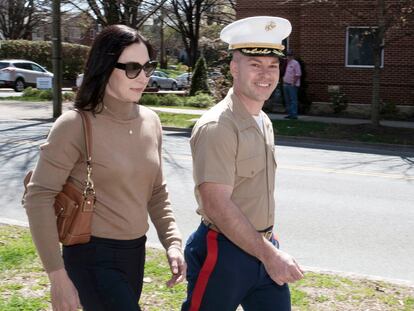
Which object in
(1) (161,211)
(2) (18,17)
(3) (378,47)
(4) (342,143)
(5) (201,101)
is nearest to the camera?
(1) (161,211)

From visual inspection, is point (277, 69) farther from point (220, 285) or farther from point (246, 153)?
point (220, 285)

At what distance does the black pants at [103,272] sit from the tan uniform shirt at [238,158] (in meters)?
0.41

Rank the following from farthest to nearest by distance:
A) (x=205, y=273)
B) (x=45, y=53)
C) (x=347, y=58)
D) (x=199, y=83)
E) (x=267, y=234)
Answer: (x=45, y=53) < (x=199, y=83) < (x=347, y=58) < (x=267, y=234) < (x=205, y=273)

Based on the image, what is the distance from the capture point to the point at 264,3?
23719mm

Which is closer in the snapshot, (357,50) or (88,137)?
(88,137)

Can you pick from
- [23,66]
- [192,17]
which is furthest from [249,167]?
[23,66]

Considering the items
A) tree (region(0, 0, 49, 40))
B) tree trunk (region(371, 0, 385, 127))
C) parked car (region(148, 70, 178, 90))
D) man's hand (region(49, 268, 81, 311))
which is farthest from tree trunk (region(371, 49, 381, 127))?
tree (region(0, 0, 49, 40))

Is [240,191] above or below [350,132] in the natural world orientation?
above

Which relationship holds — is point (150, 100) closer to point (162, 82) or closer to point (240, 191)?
point (162, 82)

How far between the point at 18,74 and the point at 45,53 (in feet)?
29.0

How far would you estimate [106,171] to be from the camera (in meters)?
2.80

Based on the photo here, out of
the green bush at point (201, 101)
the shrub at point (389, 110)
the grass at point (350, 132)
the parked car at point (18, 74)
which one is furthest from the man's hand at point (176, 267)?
the parked car at point (18, 74)

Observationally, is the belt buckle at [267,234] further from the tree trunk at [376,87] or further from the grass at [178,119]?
the grass at [178,119]

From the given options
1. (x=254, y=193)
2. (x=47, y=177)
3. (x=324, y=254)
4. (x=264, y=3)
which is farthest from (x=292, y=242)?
(x=264, y=3)
